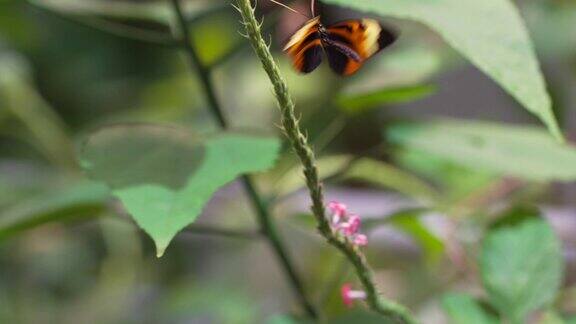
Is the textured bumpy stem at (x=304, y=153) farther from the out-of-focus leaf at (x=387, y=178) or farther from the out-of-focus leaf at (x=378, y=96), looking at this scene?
the out-of-focus leaf at (x=387, y=178)

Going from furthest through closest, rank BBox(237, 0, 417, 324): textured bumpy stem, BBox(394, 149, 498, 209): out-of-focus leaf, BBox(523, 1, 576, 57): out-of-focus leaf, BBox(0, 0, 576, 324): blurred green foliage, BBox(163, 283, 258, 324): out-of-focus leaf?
BBox(523, 1, 576, 57): out-of-focus leaf < BBox(163, 283, 258, 324): out-of-focus leaf < BBox(394, 149, 498, 209): out-of-focus leaf < BBox(0, 0, 576, 324): blurred green foliage < BBox(237, 0, 417, 324): textured bumpy stem

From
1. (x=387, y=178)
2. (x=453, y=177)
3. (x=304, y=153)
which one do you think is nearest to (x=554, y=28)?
(x=453, y=177)

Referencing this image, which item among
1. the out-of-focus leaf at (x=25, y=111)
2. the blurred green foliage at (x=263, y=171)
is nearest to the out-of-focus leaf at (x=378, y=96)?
the blurred green foliage at (x=263, y=171)

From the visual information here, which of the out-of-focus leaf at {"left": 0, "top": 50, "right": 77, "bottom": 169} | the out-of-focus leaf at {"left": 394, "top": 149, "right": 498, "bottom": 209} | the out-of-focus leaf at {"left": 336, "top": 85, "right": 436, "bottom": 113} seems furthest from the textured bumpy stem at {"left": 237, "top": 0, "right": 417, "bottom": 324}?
the out-of-focus leaf at {"left": 0, "top": 50, "right": 77, "bottom": 169}

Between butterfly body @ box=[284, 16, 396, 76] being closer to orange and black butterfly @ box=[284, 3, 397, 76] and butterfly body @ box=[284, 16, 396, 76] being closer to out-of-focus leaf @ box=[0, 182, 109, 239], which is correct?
orange and black butterfly @ box=[284, 3, 397, 76]

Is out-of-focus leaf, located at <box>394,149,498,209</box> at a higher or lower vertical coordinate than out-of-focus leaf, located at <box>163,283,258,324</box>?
higher

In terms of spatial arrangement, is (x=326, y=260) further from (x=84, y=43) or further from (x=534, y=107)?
(x=84, y=43)

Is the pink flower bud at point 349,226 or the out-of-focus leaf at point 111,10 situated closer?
the pink flower bud at point 349,226
